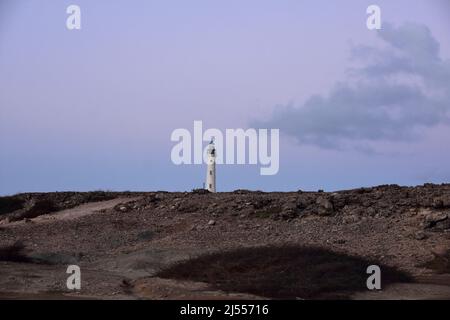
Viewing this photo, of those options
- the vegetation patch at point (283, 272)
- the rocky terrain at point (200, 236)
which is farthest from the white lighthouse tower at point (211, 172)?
the vegetation patch at point (283, 272)

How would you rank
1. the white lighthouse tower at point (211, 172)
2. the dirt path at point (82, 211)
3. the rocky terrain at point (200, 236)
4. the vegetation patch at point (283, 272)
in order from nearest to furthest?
1. the vegetation patch at point (283, 272)
2. the rocky terrain at point (200, 236)
3. the dirt path at point (82, 211)
4. the white lighthouse tower at point (211, 172)

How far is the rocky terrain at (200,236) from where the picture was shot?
13.6 meters

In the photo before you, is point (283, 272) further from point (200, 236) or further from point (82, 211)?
point (82, 211)

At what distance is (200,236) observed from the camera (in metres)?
19.3

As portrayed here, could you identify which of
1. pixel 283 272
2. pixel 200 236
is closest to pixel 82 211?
pixel 200 236

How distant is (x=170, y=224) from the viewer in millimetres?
21344

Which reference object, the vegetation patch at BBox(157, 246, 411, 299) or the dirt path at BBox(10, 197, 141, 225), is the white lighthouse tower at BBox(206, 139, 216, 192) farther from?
the vegetation patch at BBox(157, 246, 411, 299)

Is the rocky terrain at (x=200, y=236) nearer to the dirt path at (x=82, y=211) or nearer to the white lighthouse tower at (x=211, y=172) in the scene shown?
the dirt path at (x=82, y=211)

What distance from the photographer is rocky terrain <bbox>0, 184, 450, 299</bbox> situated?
44.6 feet

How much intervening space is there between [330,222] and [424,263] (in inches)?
162

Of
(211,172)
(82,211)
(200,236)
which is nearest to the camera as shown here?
(200,236)

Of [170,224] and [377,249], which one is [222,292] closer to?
[377,249]

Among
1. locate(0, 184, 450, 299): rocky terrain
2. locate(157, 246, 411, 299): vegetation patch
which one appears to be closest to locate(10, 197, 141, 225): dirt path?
locate(0, 184, 450, 299): rocky terrain
